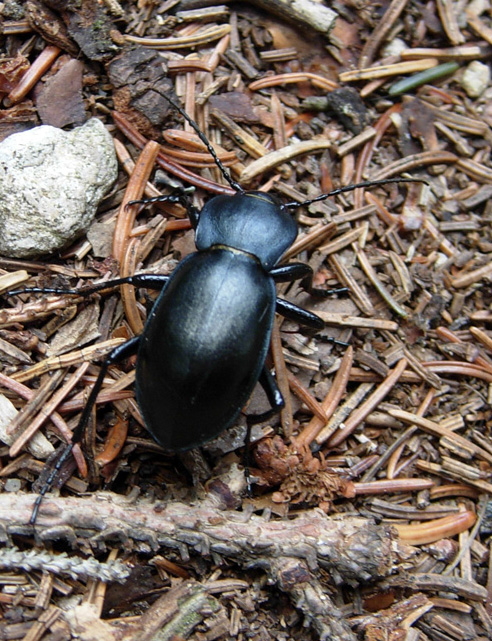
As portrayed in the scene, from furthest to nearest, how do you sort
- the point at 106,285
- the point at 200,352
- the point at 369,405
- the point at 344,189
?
the point at 344,189
the point at 369,405
the point at 106,285
the point at 200,352

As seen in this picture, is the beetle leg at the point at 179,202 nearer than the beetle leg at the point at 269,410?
No

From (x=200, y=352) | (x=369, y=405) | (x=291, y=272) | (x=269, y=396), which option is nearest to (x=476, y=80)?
(x=291, y=272)

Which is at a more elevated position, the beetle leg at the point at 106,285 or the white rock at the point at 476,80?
the white rock at the point at 476,80

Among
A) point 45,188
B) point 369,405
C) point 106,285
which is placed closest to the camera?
point 45,188

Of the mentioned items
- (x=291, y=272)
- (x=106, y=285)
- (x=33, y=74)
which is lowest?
(x=291, y=272)

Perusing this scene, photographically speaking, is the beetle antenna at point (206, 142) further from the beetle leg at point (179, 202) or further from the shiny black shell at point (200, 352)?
the shiny black shell at point (200, 352)

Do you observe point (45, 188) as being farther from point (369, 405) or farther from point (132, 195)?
point (369, 405)

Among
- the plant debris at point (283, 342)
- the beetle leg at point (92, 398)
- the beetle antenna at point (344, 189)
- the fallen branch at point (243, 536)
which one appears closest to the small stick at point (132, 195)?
the plant debris at point (283, 342)
